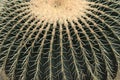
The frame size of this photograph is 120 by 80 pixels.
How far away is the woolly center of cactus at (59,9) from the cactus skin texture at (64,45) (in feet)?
0.08

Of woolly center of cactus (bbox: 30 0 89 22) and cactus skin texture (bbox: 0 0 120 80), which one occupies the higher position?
woolly center of cactus (bbox: 30 0 89 22)

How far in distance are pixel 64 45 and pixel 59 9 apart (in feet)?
1.32

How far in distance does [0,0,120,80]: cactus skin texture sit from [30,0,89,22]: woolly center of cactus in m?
0.03

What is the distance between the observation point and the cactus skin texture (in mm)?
3182

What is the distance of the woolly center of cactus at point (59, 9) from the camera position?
3346mm

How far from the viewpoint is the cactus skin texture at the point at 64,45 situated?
10.4 ft

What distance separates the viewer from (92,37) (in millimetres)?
3219

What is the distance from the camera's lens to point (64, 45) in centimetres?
322

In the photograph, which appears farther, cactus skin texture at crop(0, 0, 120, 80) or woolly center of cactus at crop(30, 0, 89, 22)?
woolly center of cactus at crop(30, 0, 89, 22)

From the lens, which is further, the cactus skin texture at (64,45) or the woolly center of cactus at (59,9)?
the woolly center of cactus at (59,9)

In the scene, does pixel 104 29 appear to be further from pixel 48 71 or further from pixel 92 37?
pixel 48 71

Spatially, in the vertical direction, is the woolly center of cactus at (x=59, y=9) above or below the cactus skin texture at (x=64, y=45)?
above

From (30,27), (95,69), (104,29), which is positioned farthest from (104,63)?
(30,27)

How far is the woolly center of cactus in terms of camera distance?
11.0ft
